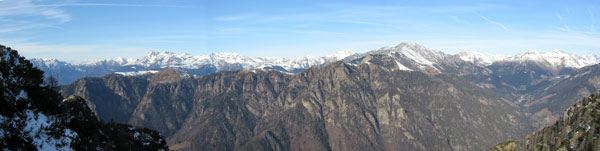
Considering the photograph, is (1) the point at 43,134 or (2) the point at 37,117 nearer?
(1) the point at 43,134

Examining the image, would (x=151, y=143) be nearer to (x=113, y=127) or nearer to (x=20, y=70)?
(x=113, y=127)

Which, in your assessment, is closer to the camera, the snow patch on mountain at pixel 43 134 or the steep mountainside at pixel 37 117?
the steep mountainside at pixel 37 117

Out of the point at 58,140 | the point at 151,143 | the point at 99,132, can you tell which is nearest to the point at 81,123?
the point at 99,132

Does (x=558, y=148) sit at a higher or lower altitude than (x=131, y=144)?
lower

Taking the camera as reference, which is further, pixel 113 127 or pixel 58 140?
pixel 113 127

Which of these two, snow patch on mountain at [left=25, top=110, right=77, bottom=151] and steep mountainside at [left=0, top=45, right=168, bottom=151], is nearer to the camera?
steep mountainside at [left=0, top=45, right=168, bottom=151]

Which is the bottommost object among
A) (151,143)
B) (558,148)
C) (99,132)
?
(558,148)

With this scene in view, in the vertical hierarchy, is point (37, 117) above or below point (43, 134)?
above

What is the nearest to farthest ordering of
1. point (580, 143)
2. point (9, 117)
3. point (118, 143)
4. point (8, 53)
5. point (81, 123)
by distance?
1. point (9, 117)
2. point (8, 53)
3. point (81, 123)
4. point (118, 143)
5. point (580, 143)
